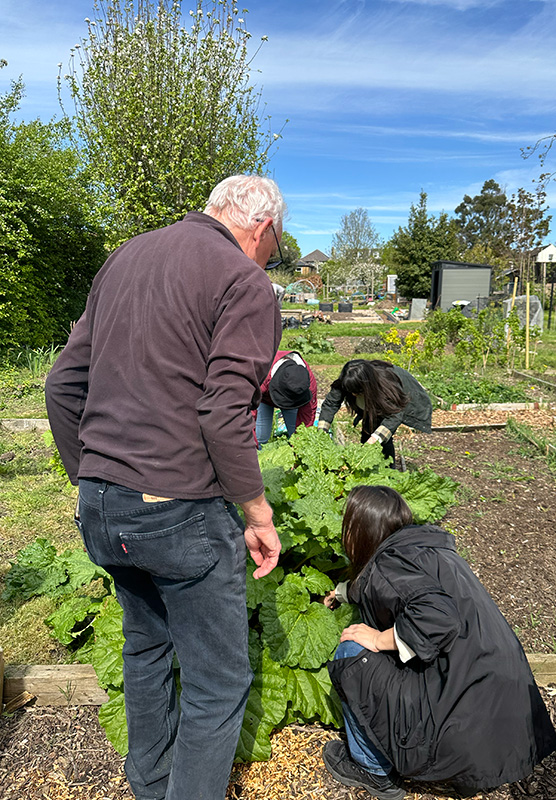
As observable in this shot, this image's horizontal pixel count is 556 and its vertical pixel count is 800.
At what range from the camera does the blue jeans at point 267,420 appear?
459 centimetres

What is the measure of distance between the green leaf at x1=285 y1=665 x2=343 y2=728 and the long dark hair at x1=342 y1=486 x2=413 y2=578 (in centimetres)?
46

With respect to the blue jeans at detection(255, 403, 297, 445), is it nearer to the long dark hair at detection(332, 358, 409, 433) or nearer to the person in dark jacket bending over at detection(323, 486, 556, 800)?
the long dark hair at detection(332, 358, 409, 433)

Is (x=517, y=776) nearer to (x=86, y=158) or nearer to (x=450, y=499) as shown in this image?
(x=450, y=499)

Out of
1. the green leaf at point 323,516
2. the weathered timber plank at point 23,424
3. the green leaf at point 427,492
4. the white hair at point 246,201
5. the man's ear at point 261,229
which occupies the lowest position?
the weathered timber plank at point 23,424

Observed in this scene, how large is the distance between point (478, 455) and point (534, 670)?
11.7 ft

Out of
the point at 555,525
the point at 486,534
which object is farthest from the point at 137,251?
the point at 555,525

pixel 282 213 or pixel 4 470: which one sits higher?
pixel 282 213

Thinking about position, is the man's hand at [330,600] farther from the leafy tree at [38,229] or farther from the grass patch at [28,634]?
the leafy tree at [38,229]

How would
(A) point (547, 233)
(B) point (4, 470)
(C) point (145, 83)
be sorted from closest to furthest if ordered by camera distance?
(B) point (4, 470), (C) point (145, 83), (A) point (547, 233)

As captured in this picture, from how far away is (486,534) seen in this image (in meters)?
4.12

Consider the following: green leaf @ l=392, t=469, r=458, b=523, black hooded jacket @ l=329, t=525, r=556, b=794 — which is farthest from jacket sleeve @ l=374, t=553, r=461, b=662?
green leaf @ l=392, t=469, r=458, b=523

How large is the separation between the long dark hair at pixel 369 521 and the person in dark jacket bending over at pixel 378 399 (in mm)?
1764

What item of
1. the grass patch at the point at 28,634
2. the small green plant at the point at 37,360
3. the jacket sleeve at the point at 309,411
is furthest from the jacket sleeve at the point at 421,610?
the small green plant at the point at 37,360

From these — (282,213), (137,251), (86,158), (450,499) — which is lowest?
(450,499)
